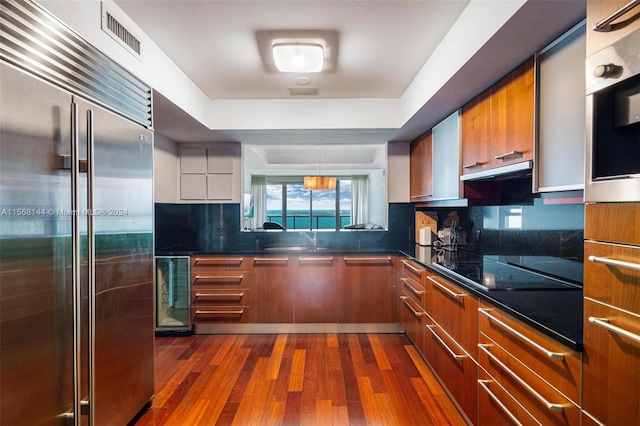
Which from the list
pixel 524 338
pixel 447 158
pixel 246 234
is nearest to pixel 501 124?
pixel 447 158

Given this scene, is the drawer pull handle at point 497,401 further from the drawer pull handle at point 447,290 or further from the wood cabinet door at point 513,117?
the wood cabinet door at point 513,117

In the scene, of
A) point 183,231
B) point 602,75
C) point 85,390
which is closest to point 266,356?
point 85,390

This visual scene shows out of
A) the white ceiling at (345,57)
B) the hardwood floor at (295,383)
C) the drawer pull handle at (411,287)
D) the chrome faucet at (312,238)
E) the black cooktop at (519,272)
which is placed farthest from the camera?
the chrome faucet at (312,238)

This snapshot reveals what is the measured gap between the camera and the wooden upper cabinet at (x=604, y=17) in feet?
2.84

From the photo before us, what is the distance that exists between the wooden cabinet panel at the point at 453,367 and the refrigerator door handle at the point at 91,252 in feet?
6.23

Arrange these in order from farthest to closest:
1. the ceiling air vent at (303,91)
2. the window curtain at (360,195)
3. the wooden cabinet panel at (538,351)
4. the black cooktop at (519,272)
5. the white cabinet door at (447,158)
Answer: the window curtain at (360,195)
the ceiling air vent at (303,91)
the white cabinet door at (447,158)
the black cooktop at (519,272)
the wooden cabinet panel at (538,351)

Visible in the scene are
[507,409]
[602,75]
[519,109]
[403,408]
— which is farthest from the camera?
[403,408]

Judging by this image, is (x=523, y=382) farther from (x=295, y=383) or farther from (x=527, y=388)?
(x=295, y=383)

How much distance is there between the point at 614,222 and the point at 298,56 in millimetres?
1850

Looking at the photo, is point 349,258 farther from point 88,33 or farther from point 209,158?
point 88,33

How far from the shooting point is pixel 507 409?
1.40m

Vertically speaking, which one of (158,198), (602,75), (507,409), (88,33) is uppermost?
(88,33)

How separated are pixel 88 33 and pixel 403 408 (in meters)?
2.70

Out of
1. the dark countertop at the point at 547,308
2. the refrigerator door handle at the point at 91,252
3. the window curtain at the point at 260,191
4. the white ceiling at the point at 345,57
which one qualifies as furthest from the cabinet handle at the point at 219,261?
the window curtain at the point at 260,191
